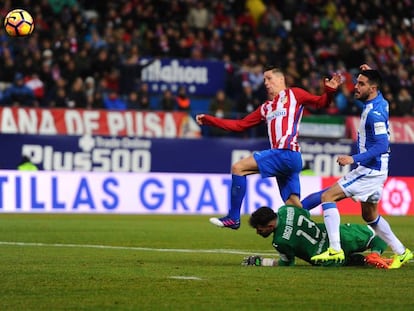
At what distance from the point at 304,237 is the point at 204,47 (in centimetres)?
2043

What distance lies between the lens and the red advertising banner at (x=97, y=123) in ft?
90.8

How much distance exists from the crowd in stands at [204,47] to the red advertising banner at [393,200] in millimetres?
4594

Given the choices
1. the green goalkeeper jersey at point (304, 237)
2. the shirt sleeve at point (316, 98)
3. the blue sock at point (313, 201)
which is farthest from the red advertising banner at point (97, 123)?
the green goalkeeper jersey at point (304, 237)

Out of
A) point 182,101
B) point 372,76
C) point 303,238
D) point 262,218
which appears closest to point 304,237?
point 303,238

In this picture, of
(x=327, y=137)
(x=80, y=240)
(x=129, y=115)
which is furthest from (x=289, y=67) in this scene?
(x=80, y=240)

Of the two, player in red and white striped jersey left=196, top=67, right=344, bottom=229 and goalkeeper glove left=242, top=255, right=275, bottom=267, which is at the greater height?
player in red and white striped jersey left=196, top=67, right=344, bottom=229

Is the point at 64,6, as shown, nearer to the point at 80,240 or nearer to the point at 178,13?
the point at 178,13

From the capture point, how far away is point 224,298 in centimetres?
959

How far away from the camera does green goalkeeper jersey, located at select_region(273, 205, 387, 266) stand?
12141mm

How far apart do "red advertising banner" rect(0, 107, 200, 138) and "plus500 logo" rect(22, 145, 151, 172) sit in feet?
1.75

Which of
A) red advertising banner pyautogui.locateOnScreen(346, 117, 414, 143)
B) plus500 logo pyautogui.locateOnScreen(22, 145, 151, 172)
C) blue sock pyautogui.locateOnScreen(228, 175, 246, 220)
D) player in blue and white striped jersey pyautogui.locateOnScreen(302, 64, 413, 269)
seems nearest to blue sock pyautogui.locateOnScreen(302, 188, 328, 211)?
player in blue and white striped jersey pyautogui.locateOnScreen(302, 64, 413, 269)

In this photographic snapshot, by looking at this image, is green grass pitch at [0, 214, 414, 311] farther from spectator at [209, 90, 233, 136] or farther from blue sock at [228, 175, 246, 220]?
spectator at [209, 90, 233, 136]

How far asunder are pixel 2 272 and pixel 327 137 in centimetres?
1965

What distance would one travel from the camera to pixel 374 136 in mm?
12297
